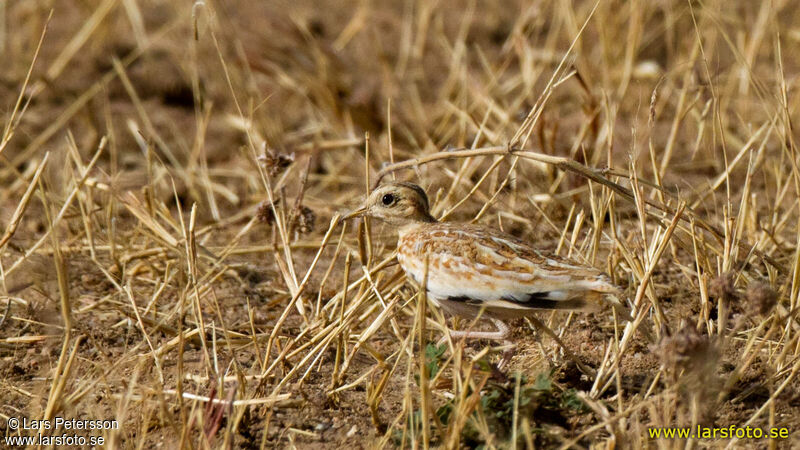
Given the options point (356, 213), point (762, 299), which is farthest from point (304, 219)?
point (762, 299)

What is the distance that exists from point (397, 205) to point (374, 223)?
1.47 metres

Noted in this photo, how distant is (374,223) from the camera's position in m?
6.12

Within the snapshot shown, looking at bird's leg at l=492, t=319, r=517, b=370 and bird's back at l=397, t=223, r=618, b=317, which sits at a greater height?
bird's back at l=397, t=223, r=618, b=317

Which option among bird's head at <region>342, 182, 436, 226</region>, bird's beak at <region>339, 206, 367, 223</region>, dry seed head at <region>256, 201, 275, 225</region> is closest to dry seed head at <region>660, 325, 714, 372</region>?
bird's head at <region>342, 182, 436, 226</region>

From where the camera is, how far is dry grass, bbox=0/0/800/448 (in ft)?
12.5

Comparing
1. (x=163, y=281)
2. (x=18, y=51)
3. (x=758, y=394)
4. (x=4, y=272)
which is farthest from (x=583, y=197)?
(x=18, y=51)

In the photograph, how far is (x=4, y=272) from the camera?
16.2 feet

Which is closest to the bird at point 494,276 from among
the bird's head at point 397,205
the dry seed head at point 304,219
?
the bird's head at point 397,205

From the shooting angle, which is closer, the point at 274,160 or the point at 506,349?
the point at 506,349

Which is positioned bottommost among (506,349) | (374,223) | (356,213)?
(374,223)

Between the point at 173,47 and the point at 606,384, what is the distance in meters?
5.47

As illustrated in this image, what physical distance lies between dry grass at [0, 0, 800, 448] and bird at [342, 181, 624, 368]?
0.22m

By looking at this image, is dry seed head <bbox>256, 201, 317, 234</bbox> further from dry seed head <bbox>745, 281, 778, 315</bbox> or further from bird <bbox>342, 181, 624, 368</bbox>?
dry seed head <bbox>745, 281, 778, 315</bbox>

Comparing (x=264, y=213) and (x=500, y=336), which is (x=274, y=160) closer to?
(x=264, y=213)
